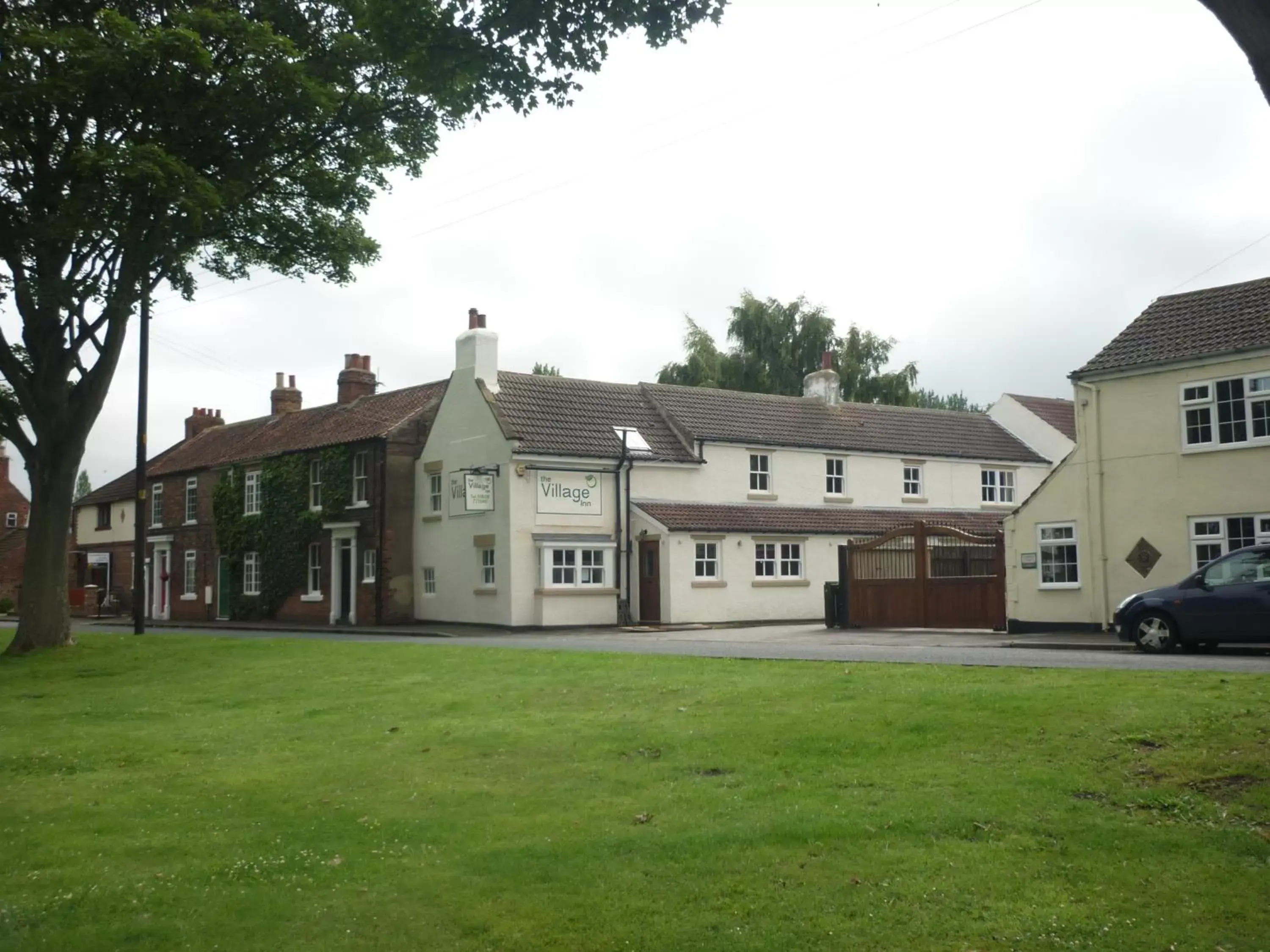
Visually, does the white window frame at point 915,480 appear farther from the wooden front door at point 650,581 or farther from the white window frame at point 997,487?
the wooden front door at point 650,581

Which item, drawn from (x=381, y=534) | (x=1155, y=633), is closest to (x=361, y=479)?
(x=381, y=534)

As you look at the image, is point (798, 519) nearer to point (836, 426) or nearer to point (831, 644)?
point (836, 426)

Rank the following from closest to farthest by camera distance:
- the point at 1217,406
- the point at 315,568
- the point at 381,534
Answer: the point at 1217,406 < the point at 381,534 < the point at 315,568

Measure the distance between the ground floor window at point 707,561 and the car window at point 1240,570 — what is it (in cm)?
1939

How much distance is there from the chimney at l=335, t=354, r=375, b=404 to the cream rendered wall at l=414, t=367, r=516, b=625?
8.94m

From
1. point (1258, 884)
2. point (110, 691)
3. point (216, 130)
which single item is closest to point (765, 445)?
point (216, 130)

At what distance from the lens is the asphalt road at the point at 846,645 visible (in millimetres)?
17025

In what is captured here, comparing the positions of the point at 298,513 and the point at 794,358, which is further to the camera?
the point at 794,358

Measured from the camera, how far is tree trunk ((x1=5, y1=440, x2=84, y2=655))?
25.1 metres

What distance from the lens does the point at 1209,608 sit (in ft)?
63.4

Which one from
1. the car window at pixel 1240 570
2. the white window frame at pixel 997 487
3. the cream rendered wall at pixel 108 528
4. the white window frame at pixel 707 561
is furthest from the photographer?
the cream rendered wall at pixel 108 528

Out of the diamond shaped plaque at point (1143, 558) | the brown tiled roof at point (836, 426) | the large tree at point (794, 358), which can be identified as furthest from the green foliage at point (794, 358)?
the diamond shaped plaque at point (1143, 558)

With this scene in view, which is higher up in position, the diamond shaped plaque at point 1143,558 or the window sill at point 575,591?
the diamond shaped plaque at point 1143,558

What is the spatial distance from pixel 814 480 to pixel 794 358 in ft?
66.6
